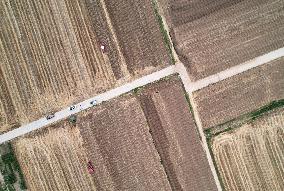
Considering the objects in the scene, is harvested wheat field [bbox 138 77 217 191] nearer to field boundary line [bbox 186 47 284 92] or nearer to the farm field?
field boundary line [bbox 186 47 284 92]

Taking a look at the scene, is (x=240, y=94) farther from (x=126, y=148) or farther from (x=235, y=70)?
(x=126, y=148)

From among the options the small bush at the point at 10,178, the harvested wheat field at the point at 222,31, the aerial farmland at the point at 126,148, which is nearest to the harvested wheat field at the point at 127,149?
the aerial farmland at the point at 126,148

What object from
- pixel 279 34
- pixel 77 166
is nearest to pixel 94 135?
pixel 77 166

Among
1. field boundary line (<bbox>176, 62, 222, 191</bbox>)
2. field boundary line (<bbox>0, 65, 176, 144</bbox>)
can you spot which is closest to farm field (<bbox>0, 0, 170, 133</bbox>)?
field boundary line (<bbox>0, 65, 176, 144</bbox>)

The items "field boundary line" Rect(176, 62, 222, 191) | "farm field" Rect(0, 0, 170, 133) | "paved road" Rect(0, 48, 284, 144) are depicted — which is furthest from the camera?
"farm field" Rect(0, 0, 170, 133)

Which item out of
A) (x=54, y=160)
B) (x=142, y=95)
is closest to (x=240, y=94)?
(x=142, y=95)

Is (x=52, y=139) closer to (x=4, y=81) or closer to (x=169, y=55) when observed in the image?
(x=4, y=81)
